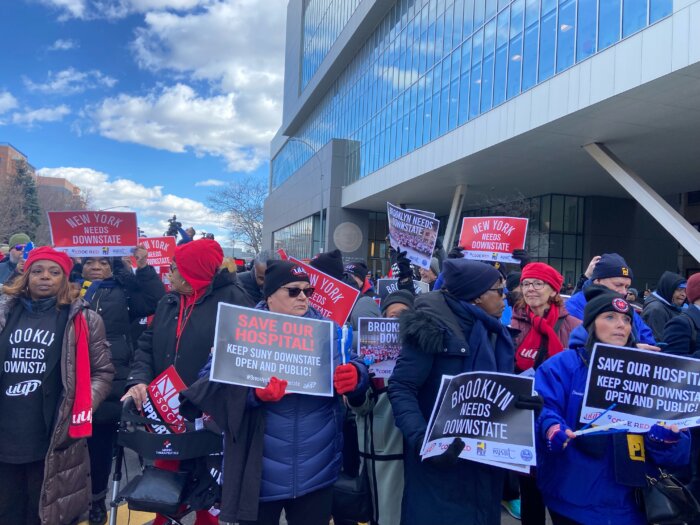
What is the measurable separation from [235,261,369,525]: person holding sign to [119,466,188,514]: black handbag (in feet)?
1.54

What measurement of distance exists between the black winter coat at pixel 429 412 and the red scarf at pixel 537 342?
49.4 inches

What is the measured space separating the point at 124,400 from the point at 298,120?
5893cm

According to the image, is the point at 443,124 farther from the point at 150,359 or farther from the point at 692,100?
the point at 150,359

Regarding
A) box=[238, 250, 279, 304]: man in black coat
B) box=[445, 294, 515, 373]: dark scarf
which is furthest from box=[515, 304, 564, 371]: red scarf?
box=[238, 250, 279, 304]: man in black coat

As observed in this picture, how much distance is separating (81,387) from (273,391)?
60.5 inches

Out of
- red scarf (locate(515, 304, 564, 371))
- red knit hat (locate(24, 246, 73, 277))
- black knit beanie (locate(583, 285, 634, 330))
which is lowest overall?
red scarf (locate(515, 304, 564, 371))

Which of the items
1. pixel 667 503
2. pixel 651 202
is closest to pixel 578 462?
pixel 667 503

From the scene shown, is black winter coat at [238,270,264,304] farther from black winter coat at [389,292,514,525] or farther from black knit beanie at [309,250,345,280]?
black winter coat at [389,292,514,525]

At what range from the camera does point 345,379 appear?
108 inches

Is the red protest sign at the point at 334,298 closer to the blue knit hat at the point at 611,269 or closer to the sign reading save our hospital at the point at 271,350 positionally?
the sign reading save our hospital at the point at 271,350

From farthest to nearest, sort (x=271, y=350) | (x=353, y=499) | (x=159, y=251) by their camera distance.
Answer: (x=159, y=251), (x=353, y=499), (x=271, y=350)

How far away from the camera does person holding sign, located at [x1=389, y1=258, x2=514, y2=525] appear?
257 cm

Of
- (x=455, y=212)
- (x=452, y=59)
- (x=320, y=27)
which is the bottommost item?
(x=455, y=212)

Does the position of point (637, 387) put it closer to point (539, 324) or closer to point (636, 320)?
point (636, 320)
